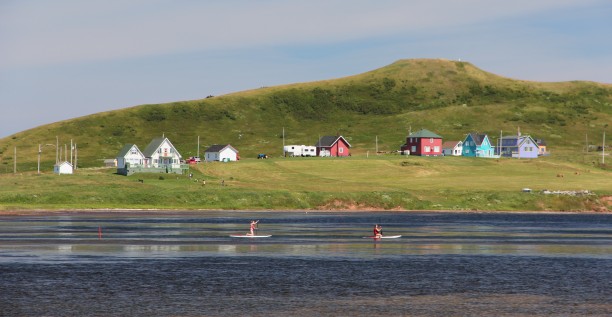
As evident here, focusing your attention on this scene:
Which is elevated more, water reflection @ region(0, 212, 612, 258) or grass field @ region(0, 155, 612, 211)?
grass field @ region(0, 155, 612, 211)

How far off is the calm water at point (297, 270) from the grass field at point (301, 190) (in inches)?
1025

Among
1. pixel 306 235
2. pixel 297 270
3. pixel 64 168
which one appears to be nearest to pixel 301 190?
pixel 64 168

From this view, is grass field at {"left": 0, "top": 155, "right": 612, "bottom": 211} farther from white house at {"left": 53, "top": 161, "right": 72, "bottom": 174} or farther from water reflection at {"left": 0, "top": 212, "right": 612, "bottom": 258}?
water reflection at {"left": 0, "top": 212, "right": 612, "bottom": 258}

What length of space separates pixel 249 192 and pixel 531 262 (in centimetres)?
7811

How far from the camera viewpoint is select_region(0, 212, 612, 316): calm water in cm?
4719

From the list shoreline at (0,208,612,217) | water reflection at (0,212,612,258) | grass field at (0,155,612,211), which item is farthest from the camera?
grass field at (0,155,612,211)

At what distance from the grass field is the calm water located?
85.4 ft

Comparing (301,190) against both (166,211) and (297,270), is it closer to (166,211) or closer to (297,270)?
(166,211)

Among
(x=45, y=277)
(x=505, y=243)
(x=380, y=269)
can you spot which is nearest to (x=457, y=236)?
(x=505, y=243)

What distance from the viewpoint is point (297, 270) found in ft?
208

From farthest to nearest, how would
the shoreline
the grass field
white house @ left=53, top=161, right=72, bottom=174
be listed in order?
white house @ left=53, top=161, right=72, bottom=174 → the grass field → the shoreline

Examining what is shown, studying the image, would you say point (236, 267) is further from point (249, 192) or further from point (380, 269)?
point (249, 192)

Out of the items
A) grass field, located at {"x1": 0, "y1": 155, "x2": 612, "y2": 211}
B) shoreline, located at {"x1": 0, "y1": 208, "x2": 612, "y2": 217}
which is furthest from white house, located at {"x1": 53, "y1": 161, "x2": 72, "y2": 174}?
shoreline, located at {"x1": 0, "y1": 208, "x2": 612, "y2": 217}

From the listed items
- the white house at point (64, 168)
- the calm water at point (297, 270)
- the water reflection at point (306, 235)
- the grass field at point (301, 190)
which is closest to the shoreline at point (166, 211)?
the grass field at point (301, 190)
